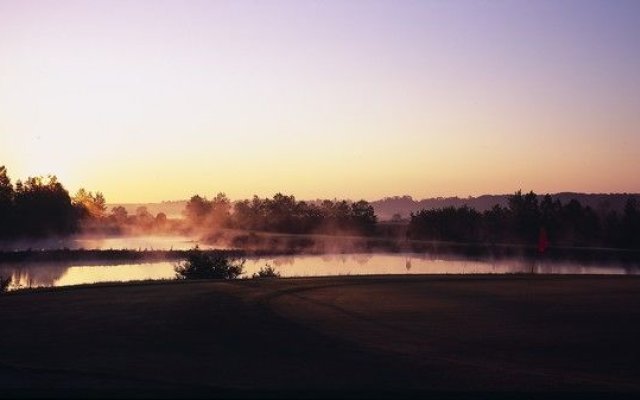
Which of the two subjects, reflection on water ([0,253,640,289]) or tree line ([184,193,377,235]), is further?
tree line ([184,193,377,235])

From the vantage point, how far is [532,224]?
8131 centimetres

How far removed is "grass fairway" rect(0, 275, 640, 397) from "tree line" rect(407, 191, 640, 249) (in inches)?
2241

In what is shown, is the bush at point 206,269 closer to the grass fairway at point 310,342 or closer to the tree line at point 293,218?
the grass fairway at point 310,342

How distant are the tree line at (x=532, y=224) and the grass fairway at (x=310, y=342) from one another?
2241 inches

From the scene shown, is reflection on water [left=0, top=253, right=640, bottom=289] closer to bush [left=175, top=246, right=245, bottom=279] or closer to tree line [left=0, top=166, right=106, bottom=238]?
bush [left=175, top=246, right=245, bottom=279]

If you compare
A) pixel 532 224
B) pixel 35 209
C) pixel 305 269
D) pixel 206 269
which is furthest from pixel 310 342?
pixel 35 209

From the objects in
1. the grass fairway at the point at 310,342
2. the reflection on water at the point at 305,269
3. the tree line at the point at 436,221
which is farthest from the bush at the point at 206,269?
the tree line at the point at 436,221

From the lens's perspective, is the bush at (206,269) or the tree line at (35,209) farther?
the tree line at (35,209)

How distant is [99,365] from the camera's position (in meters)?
11.4

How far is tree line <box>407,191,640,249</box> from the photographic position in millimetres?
76000

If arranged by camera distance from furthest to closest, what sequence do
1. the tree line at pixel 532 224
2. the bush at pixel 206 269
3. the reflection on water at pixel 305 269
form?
the tree line at pixel 532 224 → the reflection on water at pixel 305 269 → the bush at pixel 206 269

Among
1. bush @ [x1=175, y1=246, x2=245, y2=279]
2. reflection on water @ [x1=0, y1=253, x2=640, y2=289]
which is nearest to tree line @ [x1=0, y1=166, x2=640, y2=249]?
reflection on water @ [x1=0, y1=253, x2=640, y2=289]

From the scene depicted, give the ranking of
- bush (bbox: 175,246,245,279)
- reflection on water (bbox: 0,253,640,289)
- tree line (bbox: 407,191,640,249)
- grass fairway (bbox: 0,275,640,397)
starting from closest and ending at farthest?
grass fairway (bbox: 0,275,640,397) → bush (bbox: 175,246,245,279) → reflection on water (bbox: 0,253,640,289) → tree line (bbox: 407,191,640,249)

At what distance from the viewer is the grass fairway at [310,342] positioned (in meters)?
10.3
